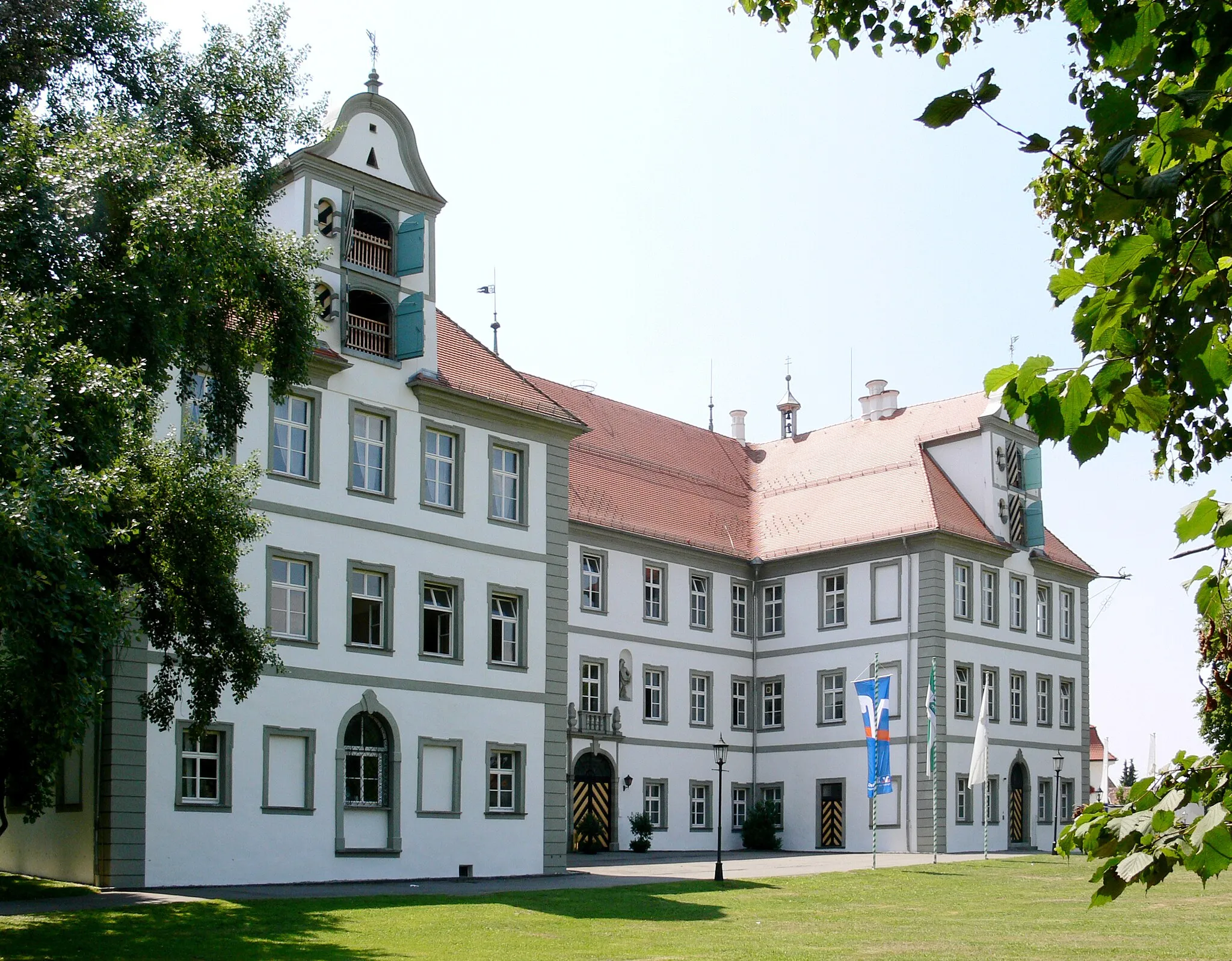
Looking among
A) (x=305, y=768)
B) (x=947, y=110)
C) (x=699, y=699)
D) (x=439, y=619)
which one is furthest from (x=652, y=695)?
(x=947, y=110)

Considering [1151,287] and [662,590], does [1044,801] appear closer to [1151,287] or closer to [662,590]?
[662,590]

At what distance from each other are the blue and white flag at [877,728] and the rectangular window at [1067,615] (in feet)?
56.4

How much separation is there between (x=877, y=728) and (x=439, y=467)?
11203 millimetres

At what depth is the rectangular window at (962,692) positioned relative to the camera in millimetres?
42469

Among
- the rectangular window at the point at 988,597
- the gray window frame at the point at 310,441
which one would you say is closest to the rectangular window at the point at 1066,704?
the rectangular window at the point at 988,597

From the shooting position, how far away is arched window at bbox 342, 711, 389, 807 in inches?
1052

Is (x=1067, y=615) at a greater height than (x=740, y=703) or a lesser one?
greater

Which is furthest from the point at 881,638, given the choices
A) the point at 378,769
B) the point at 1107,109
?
the point at 1107,109

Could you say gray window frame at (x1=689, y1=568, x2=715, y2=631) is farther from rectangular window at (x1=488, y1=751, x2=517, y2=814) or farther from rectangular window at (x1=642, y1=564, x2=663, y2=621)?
rectangular window at (x1=488, y1=751, x2=517, y2=814)

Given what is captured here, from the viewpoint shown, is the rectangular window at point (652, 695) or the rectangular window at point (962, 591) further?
the rectangular window at point (962, 591)

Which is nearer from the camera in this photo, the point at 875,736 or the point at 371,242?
the point at 371,242

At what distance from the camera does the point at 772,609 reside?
46.1 metres

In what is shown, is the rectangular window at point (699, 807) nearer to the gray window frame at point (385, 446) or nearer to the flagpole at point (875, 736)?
the flagpole at point (875, 736)

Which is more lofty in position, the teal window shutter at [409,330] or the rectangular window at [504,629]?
the teal window shutter at [409,330]
